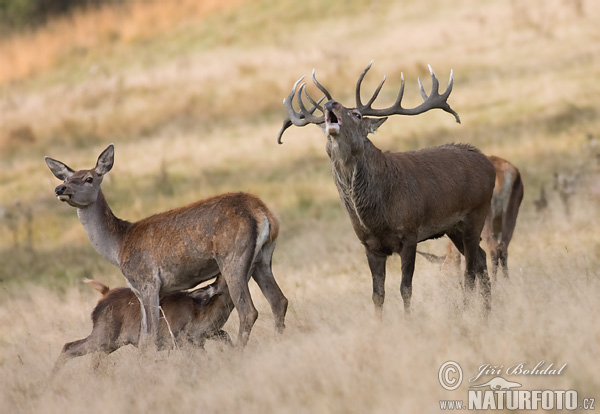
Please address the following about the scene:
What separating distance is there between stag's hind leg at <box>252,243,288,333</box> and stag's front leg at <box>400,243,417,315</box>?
1071 millimetres

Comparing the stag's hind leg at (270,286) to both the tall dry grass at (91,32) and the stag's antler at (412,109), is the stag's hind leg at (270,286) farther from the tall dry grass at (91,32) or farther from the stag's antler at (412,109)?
the tall dry grass at (91,32)

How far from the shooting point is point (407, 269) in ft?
30.5

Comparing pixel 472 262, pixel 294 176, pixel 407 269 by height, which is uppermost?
pixel 407 269

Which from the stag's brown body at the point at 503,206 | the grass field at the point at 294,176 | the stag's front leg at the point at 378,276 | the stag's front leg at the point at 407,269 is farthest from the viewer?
the stag's brown body at the point at 503,206

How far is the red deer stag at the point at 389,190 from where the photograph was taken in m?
9.30

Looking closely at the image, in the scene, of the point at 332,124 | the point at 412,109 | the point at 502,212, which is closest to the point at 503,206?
the point at 502,212

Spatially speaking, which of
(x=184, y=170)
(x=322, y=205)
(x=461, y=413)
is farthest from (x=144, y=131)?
(x=461, y=413)

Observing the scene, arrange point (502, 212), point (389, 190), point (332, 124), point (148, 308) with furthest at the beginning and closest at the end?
point (502, 212), point (148, 308), point (389, 190), point (332, 124)

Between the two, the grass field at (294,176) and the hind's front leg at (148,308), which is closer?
the grass field at (294,176)

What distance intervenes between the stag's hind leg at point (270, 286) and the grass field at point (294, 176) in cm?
20

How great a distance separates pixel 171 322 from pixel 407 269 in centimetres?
216

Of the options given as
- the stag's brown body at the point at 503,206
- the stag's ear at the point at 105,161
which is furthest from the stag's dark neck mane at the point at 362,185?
the stag's brown body at the point at 503,206

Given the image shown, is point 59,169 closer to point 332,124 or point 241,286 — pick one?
point 241,286

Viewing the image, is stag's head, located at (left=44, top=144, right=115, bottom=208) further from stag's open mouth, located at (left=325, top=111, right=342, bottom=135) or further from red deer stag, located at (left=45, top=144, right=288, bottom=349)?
stag's open mouth, located at (left=325, top=111, right=342, bottom=135)
